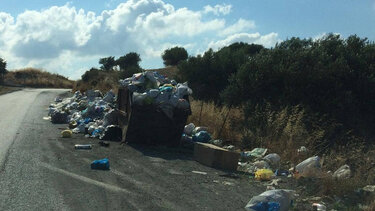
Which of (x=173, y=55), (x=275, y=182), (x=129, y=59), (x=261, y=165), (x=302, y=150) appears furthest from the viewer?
(x=129, y=59)

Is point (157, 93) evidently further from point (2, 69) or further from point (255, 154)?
point (2, 69)

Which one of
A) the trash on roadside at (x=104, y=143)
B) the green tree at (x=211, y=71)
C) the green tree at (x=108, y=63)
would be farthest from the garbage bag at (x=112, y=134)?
the green tree at (x=108, y=63)

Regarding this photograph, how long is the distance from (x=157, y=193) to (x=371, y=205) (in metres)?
3.02

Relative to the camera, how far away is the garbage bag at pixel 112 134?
1245 cm

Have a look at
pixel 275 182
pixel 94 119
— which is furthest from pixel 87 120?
pixel 275 182

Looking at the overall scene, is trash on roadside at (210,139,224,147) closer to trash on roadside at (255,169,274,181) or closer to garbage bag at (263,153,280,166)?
garbage bag at (263,153,280,166)

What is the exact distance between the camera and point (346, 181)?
280 inches

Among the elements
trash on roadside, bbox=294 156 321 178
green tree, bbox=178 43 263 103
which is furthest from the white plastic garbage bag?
green tree, bbox=178 43 263 103

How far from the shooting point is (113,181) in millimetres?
7242

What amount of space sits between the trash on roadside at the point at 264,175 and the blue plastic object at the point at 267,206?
7.76ft

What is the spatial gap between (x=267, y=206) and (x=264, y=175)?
2473 mm

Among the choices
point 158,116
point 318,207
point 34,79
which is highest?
point 34,79

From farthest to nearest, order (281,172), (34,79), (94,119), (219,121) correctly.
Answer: (34,79) → (94,119) → (219,121) → (281,172)

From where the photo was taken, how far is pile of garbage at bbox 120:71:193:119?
1135 centimetres
